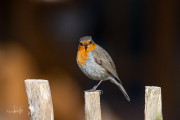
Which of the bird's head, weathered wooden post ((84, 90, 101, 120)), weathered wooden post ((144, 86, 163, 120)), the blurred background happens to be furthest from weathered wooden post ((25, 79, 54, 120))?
the blurred background

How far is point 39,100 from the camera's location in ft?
7.54

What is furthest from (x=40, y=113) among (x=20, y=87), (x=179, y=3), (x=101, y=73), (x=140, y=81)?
(x=179, y=3)

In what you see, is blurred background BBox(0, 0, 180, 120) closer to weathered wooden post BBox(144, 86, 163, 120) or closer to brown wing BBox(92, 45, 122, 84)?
brown wing BBox(92, 45, 122, 84)

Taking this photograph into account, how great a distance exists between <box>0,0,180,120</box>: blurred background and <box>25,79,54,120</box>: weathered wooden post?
231 cm

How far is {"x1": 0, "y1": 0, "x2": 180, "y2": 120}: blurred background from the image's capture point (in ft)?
15.2

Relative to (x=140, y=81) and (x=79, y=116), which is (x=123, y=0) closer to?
(x=140, y=81)

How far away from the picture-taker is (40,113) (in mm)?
2297

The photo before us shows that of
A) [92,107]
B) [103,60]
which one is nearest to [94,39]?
[103,60]

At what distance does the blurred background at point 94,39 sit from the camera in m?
4.63

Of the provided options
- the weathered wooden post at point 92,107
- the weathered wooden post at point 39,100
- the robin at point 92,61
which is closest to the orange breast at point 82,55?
the robin at point 92,61

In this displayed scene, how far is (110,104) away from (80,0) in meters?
1.78

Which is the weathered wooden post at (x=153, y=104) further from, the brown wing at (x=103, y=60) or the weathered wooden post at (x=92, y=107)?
the brown wing at (x=103, y=60)

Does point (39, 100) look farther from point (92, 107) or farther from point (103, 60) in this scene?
point (103, 60)

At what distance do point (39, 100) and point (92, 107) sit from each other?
476mm
